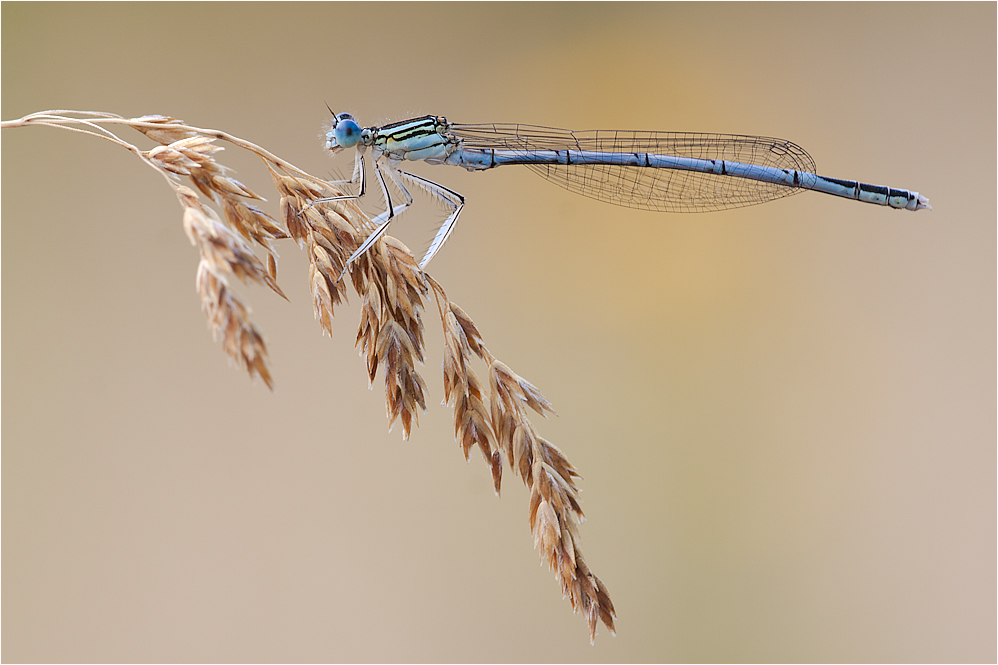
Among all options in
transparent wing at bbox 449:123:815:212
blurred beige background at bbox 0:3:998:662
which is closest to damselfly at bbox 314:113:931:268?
transparent wing at bbox 449:123:815:212

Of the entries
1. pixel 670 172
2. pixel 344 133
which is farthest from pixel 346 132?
pixel 670 172

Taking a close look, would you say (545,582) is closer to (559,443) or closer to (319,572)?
(559,443)

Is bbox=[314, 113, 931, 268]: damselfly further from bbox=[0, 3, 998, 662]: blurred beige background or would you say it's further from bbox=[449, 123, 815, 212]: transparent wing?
bbox=[0, 3, 998, 662]: blurred beige background

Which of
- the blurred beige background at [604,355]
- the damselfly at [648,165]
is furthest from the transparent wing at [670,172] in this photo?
the blurred beige background at [604,355]

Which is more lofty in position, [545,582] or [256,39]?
[256,39]

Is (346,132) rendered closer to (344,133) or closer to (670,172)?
(344,133)

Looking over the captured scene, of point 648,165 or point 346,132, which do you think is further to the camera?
point 648,165

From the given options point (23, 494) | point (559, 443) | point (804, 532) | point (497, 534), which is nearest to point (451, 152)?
point (559, 443)
